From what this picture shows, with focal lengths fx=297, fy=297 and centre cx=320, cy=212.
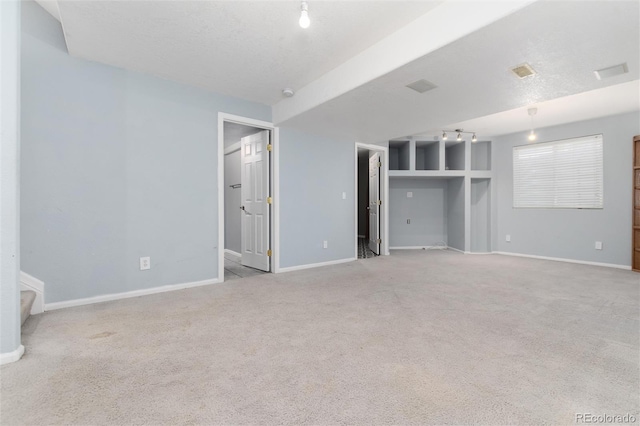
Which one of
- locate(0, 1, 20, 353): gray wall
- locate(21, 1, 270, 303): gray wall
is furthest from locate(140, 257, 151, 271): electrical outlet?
A: locate(0, 1, 20, 353): gray wall

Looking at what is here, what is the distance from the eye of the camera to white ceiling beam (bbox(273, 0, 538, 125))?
6.34 ft

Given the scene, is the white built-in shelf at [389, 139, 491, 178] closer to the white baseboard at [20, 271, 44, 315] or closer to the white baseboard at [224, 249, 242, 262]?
the white baseboard at [224, 249, 242, 262]

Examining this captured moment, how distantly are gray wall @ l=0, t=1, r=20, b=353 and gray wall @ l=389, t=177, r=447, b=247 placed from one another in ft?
20.5

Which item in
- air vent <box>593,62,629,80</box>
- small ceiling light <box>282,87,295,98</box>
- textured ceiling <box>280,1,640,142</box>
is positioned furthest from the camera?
small ceiling light <box>282,87,295,98</box>

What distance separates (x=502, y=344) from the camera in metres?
2.02

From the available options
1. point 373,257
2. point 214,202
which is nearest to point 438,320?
point 214,202

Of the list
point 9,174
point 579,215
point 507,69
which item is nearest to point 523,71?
point 507,69

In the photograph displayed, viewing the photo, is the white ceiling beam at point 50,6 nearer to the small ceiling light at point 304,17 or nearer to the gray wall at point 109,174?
the gray wall at point 109,174

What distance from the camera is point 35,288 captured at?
2.62 m

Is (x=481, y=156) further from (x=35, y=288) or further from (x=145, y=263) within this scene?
(x=35, y=288)

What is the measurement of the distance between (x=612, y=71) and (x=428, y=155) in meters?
4.51

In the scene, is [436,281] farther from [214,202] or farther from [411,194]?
[411,194]

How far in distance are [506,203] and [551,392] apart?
17.9ft

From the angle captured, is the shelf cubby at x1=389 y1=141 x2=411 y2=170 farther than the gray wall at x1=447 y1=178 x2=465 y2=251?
Yes
